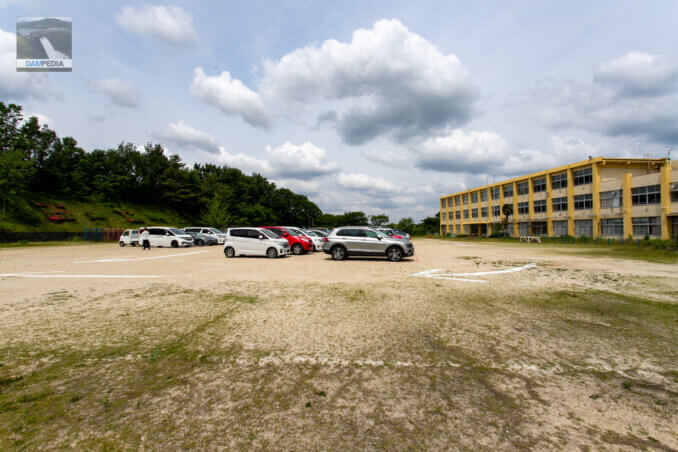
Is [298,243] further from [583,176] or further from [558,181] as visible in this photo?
[558,181]

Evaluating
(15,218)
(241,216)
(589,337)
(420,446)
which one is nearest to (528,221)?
(589,337)

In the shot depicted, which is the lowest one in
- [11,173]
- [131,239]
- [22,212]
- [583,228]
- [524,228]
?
[131,239]

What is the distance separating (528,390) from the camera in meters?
2.75

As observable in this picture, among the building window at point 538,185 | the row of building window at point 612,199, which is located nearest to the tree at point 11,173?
the row of building window at point 612,199

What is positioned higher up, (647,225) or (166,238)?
(647,225)

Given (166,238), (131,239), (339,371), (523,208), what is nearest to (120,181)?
(131,239)

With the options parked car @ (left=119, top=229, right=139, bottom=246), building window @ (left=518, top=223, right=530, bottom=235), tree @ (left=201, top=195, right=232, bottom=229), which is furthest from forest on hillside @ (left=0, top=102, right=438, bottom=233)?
building window @ (left=518, top=223, right=530, bottom=235)

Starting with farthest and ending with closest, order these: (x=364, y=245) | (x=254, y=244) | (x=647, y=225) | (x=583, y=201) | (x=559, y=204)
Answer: (x=559, y=204) < (x=583, y=201) < (x=647, y=225) < (x=254, y=244) < (x=364, y=245)

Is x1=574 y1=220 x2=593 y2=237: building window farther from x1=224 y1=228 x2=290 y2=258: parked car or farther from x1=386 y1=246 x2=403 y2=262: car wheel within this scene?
x1=224 y1=228 x2=290 y2=258: parked car

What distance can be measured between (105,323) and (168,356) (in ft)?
6.89

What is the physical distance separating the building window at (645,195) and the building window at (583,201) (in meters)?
4.30

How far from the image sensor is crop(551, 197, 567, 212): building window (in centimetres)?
3897

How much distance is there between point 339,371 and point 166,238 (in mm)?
24510

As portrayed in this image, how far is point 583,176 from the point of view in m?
36.3
